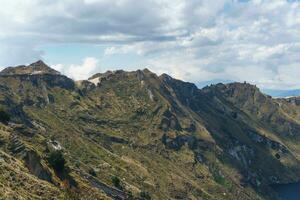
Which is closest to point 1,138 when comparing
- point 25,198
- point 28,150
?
point 28,150

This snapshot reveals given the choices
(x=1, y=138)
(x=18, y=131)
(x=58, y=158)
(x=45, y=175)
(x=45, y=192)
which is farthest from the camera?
(x=18, y=131)

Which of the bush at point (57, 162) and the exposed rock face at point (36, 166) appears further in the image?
the bush at point (57, 162)

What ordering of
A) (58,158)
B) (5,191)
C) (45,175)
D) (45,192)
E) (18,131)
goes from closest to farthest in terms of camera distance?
(5,191)
(45,192)
(45,175)
(58,158)
(18,131)

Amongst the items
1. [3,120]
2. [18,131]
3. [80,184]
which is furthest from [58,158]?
[3,120]

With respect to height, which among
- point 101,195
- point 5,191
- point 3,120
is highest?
point 3,120

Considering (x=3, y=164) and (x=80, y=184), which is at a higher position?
(x=3, y=164)

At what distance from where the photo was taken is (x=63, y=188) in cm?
14012

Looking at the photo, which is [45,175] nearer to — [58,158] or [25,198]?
[58,158]

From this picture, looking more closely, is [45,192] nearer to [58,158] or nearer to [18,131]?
[58,158]

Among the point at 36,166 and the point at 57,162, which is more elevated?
the point at 36,166

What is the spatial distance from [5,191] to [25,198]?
252 inches

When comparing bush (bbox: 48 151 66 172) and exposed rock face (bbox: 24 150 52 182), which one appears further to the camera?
bush (bbox: 48 151 66 172)

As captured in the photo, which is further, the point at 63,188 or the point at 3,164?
the point at 63,188

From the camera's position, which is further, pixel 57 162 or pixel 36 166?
pixel 57 162
